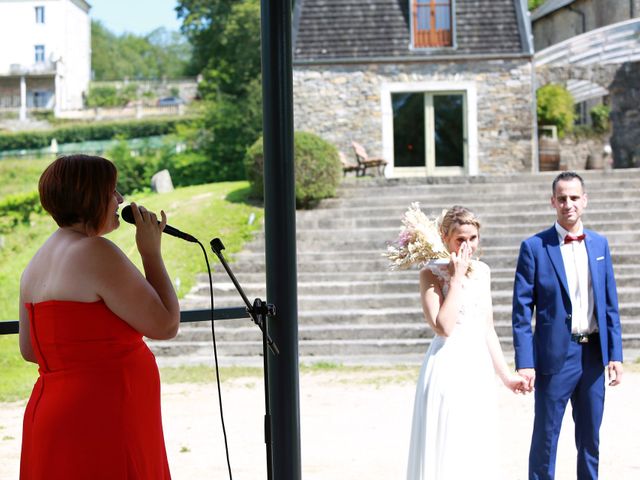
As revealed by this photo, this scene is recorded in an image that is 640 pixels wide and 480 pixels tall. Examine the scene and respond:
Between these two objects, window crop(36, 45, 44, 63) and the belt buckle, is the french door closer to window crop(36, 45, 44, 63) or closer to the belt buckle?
window crop(36, 45, 44, 63)

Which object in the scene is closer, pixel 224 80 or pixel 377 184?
pixel 377 184

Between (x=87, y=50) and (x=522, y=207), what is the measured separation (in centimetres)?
2609

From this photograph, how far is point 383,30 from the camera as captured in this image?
19750mm

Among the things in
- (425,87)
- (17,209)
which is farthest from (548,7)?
(17,209)

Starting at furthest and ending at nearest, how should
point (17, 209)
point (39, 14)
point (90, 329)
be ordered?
1. point (39, 14)
2. point (17, 209)
3. point (90, 329)

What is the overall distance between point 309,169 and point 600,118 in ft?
41.6

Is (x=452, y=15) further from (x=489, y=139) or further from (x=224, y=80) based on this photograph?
(x=224, y=80)

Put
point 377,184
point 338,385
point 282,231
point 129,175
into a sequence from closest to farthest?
point 282,231 → point 338,385 → point 377,184 → point 129,175

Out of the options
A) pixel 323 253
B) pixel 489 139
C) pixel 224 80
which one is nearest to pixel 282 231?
pixel 323 253

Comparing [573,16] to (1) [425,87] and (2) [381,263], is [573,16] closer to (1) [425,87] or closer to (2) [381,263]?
(1) [425,87]

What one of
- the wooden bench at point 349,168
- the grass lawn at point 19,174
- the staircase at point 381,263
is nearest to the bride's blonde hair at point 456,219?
the staircase at point 381,263

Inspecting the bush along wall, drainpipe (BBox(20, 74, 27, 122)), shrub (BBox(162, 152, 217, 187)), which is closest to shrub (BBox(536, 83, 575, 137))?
shrub (BBox(162, 152, 217, 187))

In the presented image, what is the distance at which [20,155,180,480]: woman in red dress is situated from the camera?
2541mm

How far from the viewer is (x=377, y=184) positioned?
15797 millimetres
